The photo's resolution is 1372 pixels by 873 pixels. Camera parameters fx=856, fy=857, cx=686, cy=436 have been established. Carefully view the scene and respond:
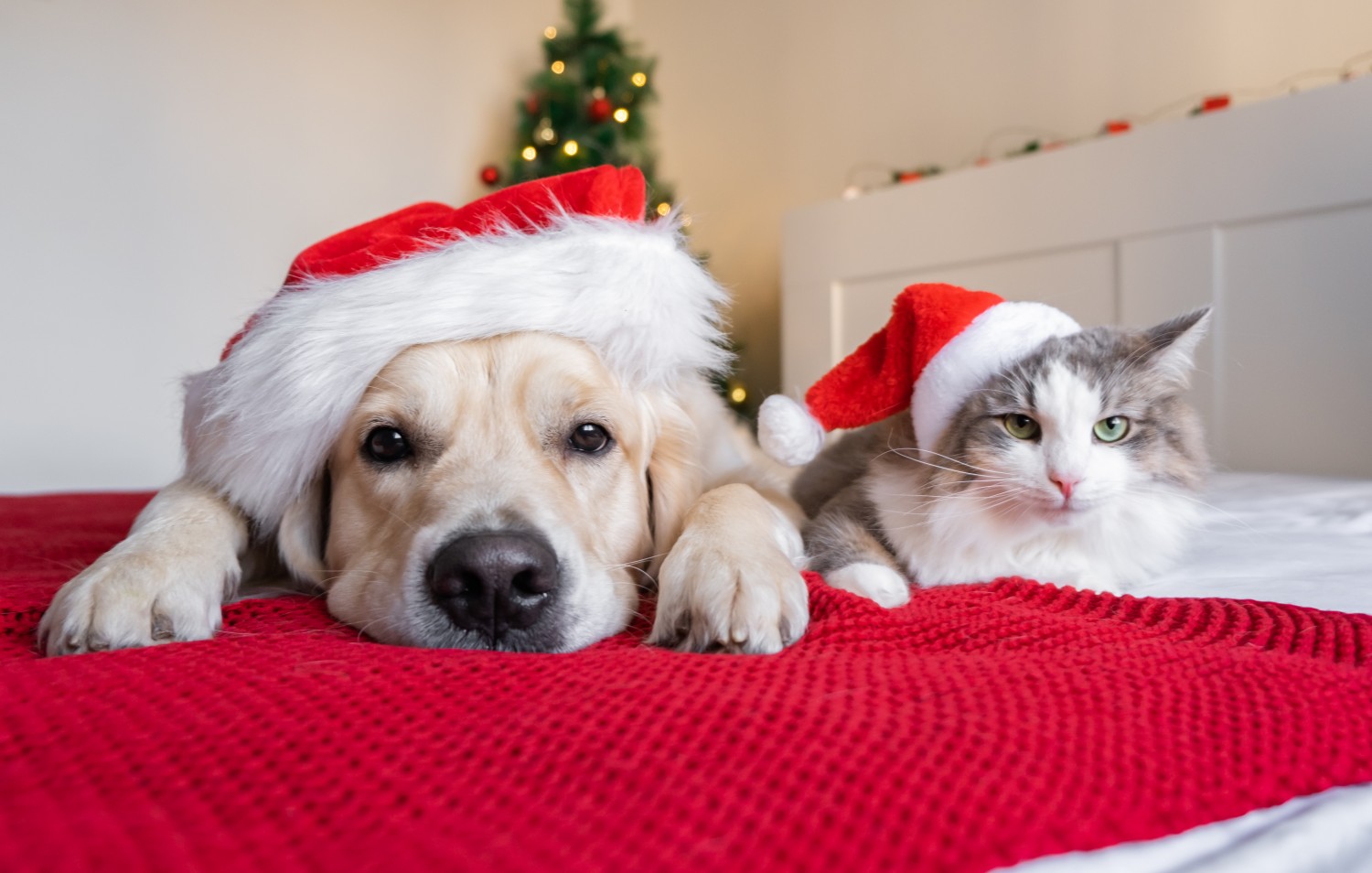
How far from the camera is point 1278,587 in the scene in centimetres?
136

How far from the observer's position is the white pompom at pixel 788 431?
1.53 metres

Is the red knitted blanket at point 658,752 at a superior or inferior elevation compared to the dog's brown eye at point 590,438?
inferior

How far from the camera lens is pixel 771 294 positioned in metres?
6.13

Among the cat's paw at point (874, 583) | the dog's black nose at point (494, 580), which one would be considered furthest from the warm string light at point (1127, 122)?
the dog's black nose at point (494, 580)

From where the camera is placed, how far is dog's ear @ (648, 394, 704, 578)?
5.39 ft

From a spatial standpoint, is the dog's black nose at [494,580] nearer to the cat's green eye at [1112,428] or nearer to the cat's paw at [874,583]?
the cat's paw at [874,583]

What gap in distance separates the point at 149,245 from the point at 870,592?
513cm

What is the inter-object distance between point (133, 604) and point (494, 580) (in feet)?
1.51

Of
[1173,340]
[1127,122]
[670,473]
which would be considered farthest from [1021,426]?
[1127,122]

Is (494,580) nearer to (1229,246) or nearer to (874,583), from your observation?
(874,583)

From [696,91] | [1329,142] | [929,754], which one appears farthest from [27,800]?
[696,91]

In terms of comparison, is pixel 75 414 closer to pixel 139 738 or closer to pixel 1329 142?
pixel 139 738

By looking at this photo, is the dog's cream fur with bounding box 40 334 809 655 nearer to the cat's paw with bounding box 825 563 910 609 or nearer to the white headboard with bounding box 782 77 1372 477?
the cat's paw with bounding box 825 563 910 609

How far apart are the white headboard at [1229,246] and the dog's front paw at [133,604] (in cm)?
341
